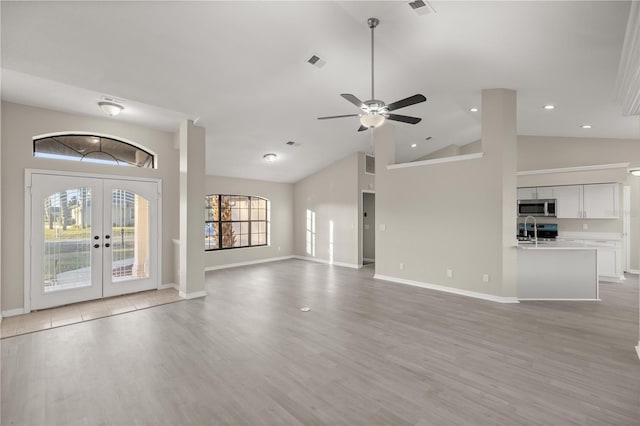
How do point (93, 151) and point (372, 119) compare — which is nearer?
point (372, 119)

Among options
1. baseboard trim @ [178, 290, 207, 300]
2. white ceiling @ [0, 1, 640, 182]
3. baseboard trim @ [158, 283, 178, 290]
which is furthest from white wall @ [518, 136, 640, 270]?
baseboard trim @ [158, 283, 178, 290]

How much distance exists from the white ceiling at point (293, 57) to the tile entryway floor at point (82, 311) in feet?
9.96

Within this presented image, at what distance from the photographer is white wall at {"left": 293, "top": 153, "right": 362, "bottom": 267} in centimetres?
809

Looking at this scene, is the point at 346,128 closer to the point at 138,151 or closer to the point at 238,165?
the point at 238,165

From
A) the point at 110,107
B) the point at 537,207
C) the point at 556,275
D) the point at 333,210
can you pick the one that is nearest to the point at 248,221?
the point at 333,210

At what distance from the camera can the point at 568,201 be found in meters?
6.92

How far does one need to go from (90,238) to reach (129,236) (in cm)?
57

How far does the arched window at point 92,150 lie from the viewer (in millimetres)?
4590

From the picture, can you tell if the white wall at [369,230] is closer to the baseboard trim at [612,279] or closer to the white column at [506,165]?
the white column at [506,165]

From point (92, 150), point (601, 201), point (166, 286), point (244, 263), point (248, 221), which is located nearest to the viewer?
point (92, 150)

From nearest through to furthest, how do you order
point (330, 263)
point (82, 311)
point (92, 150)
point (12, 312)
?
point (12, 312)
point (82, 311)
point (92, 150)
point (330, 263)

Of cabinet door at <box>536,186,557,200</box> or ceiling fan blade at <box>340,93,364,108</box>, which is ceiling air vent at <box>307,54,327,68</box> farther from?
cabinet door at <box>536,186,557,200</box>

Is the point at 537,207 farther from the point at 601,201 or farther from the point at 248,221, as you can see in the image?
the point at 248,221

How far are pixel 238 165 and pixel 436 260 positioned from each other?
509cm
